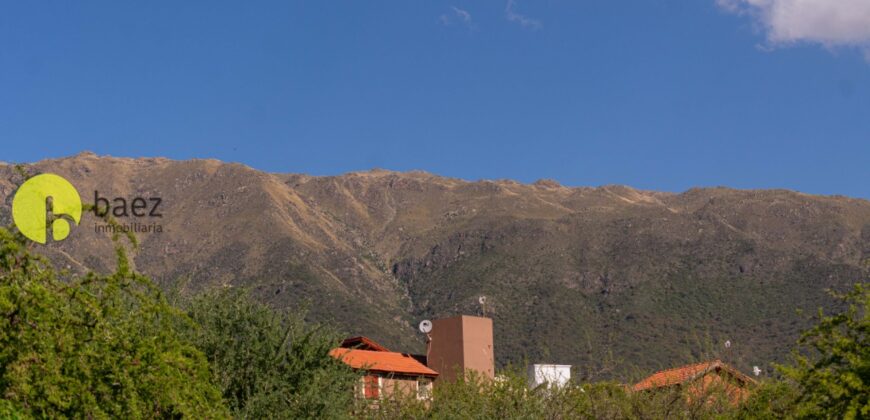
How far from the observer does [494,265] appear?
113250 millimetres

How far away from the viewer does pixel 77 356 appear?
12922mm

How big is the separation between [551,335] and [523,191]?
76997mm

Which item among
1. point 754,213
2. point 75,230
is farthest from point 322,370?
point 754,213

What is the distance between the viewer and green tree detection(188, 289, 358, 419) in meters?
21.1

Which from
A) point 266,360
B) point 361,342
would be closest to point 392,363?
point 361,342

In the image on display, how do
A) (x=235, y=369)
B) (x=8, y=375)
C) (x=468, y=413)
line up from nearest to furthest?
(x=8, y=375) < (x=235, y=369) < (x=468, y=413)

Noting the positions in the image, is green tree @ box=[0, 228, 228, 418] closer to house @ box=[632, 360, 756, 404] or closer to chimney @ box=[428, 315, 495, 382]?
house @ box=[632, 360, 756, 404]

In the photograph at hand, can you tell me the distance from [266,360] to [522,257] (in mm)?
93716

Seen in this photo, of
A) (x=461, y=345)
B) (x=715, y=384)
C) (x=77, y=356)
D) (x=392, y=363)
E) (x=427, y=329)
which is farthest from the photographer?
(x=427, y=329)

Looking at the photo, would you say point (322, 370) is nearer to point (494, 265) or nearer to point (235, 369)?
point (235, 369)

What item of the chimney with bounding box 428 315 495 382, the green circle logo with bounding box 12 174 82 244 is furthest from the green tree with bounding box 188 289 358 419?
the chimney with bounding box 428 315 495 382

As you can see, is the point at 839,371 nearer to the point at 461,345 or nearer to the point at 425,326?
the point at 461,345

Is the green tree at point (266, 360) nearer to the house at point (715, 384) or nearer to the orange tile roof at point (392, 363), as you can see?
the house at point (715, 384)

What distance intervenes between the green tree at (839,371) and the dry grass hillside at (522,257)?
53.7 meters
